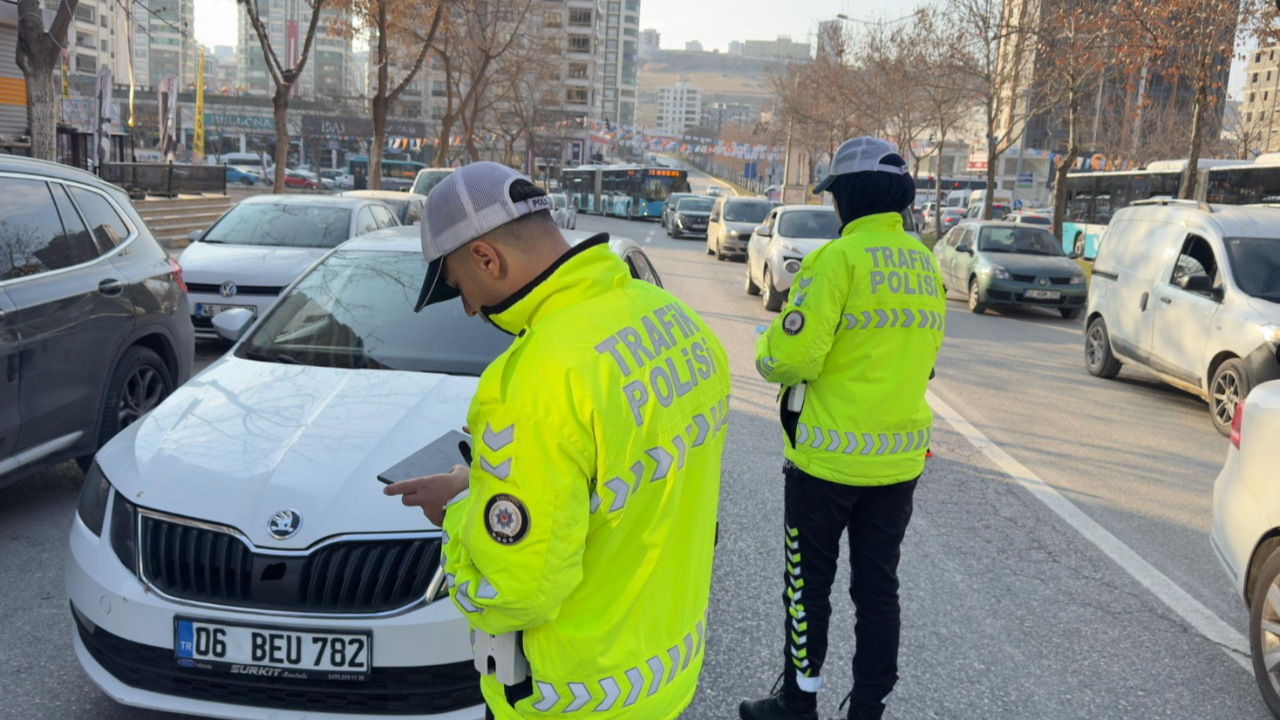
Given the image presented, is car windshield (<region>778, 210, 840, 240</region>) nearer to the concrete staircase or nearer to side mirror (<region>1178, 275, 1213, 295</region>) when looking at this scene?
side mirror (<region>1178, 275, 1213, 295</region>)

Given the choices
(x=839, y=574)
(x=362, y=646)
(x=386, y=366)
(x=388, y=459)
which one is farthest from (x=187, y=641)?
(x=839, y=574)

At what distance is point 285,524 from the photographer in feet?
10.4

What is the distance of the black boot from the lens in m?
3.31

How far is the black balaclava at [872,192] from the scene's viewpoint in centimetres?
325

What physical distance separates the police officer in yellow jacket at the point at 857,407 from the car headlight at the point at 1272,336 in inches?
251

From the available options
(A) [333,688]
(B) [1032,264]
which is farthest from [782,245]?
(A) [333,688]

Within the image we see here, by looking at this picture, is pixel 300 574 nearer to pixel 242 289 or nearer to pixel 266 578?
pixel 266 578

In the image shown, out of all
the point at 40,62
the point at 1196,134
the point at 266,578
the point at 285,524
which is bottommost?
the point at 266,578

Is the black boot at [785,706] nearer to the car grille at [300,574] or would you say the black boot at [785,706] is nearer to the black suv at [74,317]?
the car grille at [300,574]

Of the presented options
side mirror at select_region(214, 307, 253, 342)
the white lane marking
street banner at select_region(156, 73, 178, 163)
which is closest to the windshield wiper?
side mirror at select_region(214, 307, 253, 342)

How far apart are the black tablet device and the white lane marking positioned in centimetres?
352

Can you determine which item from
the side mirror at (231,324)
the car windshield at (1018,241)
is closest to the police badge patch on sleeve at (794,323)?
the side mirror at (231,324)

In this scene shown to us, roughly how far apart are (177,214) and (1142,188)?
24.3m

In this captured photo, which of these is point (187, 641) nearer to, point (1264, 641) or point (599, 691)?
point (599, 691)
